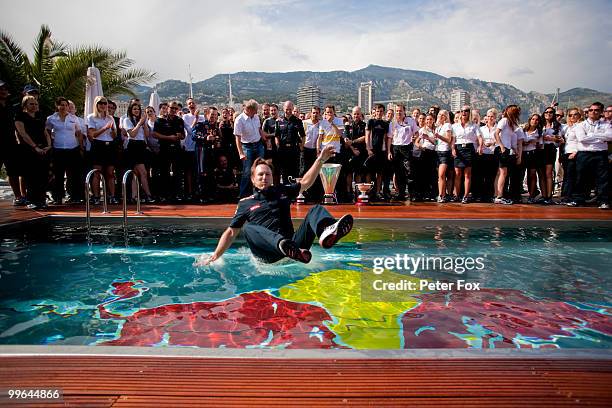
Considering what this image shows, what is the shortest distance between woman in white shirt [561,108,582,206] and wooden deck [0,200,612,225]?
3.21 ft

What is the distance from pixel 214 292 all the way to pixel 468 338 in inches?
119

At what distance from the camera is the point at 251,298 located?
5.27 m

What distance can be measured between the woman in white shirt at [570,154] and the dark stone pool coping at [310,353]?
933cm

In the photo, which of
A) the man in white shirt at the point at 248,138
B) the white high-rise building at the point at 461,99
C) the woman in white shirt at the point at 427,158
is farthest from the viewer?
the white high-rise building at the point at 461,99

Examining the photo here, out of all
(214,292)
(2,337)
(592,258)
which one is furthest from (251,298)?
(592,258)

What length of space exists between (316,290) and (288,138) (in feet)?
20.6

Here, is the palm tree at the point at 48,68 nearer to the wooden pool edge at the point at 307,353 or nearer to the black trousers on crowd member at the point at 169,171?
the black trousers on crowd member at the point at 169,171

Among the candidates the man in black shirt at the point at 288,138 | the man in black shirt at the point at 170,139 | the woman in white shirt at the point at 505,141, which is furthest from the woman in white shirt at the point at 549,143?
the man in black shirt at the point at 170,139

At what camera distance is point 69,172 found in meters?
10.7

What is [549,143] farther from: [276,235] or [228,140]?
[276,235]

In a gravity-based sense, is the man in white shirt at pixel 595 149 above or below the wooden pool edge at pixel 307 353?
above

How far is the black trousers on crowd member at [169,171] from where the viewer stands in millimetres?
11250

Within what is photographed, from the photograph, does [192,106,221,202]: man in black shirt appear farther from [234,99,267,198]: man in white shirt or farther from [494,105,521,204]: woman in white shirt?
[494,105,521,204]: woman in white shirt

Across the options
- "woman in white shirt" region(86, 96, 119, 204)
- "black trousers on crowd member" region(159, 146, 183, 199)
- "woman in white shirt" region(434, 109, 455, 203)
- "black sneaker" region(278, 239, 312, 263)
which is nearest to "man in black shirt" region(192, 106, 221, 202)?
"black trousers on crowd member" region(159, 146, 183, 199)
